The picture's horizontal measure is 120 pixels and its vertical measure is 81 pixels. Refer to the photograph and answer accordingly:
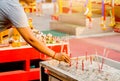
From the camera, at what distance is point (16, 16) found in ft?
7.52

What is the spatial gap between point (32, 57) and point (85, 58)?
3.33 feet

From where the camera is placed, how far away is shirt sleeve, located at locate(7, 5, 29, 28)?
2.27 m

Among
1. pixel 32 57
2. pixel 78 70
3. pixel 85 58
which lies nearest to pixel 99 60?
pixel 85 58

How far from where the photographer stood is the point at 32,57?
4141 mm

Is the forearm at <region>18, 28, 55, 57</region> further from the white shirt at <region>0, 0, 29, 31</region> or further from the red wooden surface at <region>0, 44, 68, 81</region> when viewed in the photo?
the red wooden surface at <region>0, 44, 68, 81</region>

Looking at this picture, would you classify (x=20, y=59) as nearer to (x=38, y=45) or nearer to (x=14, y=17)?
(x=38, y=45)

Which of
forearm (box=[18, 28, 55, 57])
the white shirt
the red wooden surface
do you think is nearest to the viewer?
the white shirt

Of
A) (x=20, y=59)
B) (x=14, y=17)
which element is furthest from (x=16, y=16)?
(x=20, y=59)

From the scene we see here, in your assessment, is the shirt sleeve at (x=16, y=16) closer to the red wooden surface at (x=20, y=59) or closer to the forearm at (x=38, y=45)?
Answer: the forearm at (x=38, y=45)

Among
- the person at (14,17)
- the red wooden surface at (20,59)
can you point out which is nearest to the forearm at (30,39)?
the person at (14,17)

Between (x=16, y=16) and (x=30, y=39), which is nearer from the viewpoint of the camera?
(x=16, y=16)

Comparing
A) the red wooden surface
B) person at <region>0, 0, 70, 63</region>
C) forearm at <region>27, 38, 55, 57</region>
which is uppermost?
person at <region>0, 0, 70, 63</region>

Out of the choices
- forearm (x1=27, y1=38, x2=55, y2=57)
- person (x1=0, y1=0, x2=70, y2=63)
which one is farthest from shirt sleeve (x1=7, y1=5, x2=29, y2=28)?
forearm (x1=27, y1=38, x2=55, y2=57)

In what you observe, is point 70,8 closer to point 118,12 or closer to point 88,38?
point 118,12
